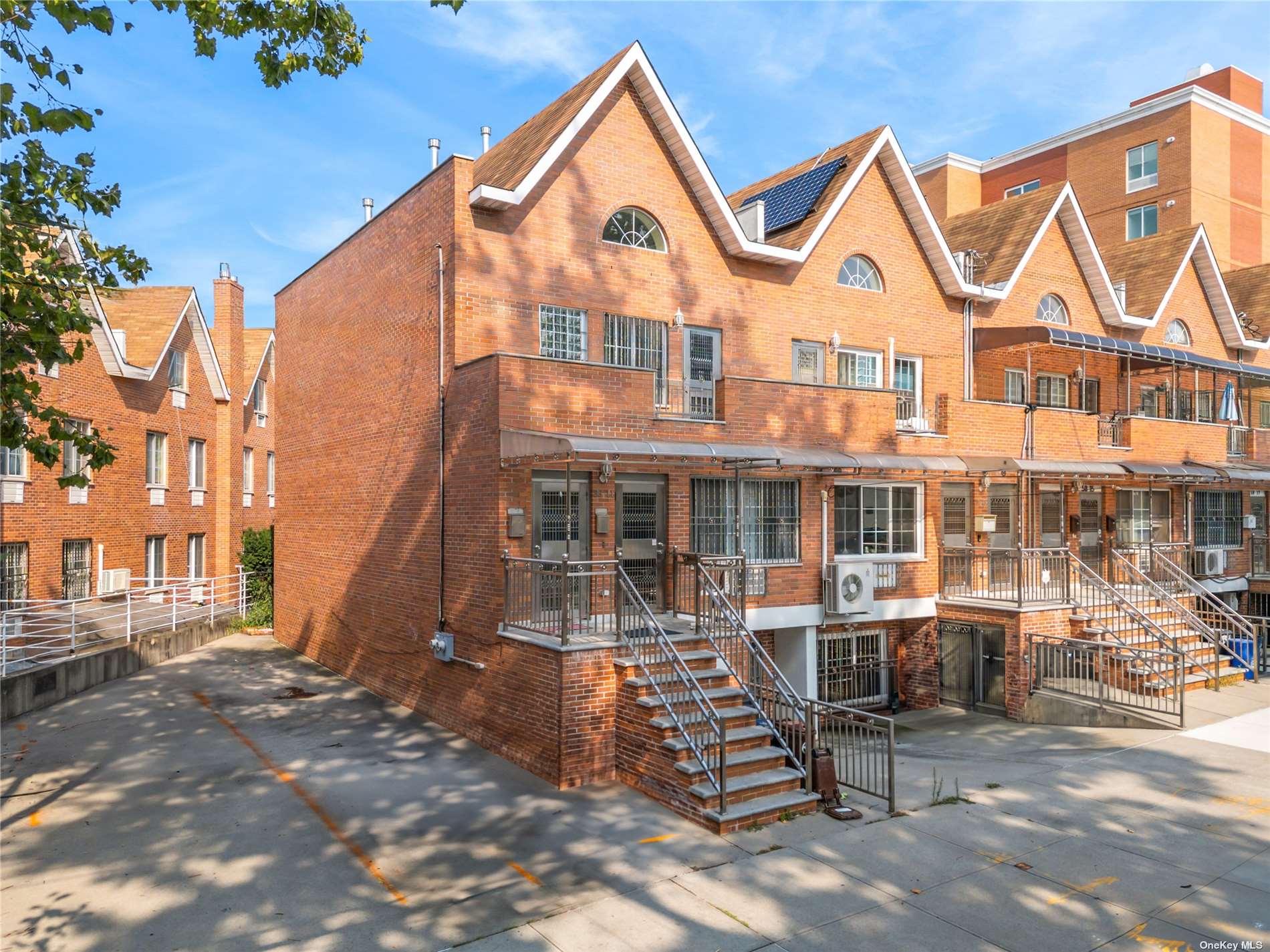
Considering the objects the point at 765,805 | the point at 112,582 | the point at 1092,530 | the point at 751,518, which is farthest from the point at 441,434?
the point at 1092,530

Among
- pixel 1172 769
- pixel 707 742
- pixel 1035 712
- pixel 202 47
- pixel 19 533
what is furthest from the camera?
pixel 19 533

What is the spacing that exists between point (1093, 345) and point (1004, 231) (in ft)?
15.0

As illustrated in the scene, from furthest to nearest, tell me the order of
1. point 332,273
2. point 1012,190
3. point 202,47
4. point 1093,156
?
1. point 1012,190
2. point 1093,156
3. point 332,273
4. point 202,47

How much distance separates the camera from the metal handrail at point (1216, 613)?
16.2m

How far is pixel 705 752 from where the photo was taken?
967 cm

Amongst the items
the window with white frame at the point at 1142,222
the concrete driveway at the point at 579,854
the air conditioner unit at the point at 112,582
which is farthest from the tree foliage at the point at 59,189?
the window with white frame at the point at 1142,222

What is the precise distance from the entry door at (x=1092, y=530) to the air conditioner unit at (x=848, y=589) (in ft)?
24.4

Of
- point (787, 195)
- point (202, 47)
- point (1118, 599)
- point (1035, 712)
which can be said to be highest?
point (787, 195)

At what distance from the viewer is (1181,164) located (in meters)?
29.3

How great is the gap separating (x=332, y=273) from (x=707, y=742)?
12.9m

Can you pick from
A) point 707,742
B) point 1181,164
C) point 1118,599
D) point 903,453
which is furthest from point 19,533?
point 1181,164

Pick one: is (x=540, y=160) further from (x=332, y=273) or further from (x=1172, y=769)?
(x=1172, y=769)

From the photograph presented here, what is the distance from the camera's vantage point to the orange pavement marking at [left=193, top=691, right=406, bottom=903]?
793cm

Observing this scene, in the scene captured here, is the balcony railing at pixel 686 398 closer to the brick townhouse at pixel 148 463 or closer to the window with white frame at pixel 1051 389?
the window with white frame at pixel 1051 389
